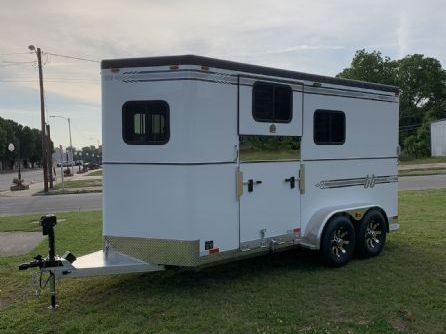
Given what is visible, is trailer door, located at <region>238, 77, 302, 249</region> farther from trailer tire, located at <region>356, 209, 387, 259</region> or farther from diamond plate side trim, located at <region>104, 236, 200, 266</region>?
trailer tire, located at <region>356, 209, 387, 259</region>

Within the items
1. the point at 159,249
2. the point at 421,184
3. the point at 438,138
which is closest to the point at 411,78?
the point at 438,138

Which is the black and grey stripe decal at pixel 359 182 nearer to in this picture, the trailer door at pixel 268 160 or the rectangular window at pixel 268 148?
the trailer door at pixel 268 160

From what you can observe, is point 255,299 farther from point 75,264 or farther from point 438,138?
point 438,138

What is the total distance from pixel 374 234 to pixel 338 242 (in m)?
1.05

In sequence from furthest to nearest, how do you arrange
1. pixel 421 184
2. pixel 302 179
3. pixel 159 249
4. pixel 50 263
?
1. pixel 421 184
2. pixel 302 179
3. pixel 159 249
4. pixel 50 263

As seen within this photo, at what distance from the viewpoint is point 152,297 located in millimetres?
6062

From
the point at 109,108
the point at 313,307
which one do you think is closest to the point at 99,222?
the point at 109,108

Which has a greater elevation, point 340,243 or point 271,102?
point 271,102

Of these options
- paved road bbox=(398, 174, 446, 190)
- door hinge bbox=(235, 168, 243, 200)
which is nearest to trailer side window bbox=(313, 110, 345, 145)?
door hinge bbox=(235, 168, 243, 200)

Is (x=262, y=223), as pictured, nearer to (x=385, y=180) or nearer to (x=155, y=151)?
(x=155, y=151)

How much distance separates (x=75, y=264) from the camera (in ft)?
19.7

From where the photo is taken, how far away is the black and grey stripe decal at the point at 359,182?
7724 mm

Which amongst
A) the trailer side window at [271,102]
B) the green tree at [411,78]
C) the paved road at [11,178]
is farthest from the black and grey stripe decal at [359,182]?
the green tree at [411,78]

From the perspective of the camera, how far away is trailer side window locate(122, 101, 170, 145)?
20.0 ft
